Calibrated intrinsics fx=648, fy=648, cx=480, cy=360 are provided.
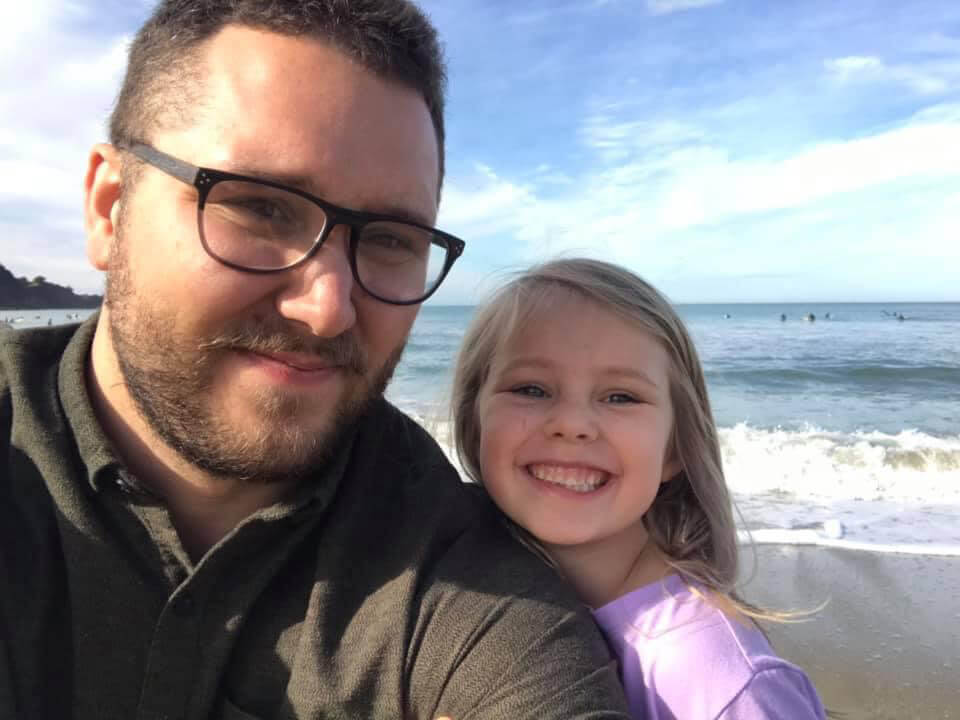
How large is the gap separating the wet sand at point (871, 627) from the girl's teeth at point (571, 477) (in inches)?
103

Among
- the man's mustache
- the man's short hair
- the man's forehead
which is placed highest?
the man's short hair

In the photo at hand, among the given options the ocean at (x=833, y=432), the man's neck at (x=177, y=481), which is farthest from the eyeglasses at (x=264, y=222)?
the ocean at (x=833, y=432)

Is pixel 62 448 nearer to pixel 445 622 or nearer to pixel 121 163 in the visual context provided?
pixel 121 163

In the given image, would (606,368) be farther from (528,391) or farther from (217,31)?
(217,31)

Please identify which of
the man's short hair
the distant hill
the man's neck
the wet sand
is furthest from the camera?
the distant hill

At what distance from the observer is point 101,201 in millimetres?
1860

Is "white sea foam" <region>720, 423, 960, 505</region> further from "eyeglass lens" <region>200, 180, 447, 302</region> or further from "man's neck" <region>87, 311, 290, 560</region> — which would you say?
"eyeglass lens" <region>200, 180, 447, 302</region>

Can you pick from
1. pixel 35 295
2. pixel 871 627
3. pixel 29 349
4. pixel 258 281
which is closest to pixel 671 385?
pixel 258 281

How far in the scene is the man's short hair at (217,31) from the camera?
1.64 m

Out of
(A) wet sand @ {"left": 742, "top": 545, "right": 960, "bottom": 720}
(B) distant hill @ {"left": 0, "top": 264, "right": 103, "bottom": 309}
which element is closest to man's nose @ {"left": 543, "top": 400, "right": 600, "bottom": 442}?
(A) wet sand @ {"left": 742, "top": 545, "right": 960, "bottom": 720}

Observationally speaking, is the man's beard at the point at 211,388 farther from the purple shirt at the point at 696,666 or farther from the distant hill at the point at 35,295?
the distant hill at the point at 35,295

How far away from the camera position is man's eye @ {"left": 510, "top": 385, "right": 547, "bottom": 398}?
7.39ft

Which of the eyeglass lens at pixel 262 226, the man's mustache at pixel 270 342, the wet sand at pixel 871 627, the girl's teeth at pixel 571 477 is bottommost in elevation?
the wet sand at pixel 871 627

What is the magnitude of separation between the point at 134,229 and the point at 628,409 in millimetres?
1546
